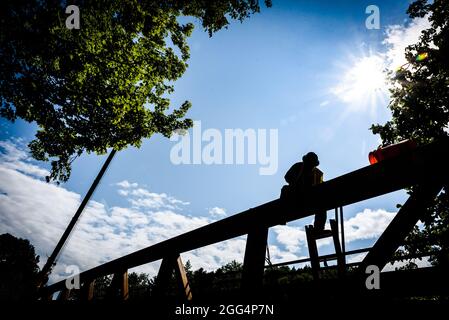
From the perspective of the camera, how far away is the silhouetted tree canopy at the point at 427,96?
416 inches

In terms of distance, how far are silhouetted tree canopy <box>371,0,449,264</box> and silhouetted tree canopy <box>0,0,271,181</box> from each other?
785 cm

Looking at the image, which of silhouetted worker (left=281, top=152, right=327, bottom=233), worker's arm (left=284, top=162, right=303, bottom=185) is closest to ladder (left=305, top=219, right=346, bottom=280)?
silhouetted worker (left=281, top=152, right=327, bottom=233)

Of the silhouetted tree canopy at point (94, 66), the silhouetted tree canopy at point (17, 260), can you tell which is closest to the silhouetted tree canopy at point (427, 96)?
Answer: the silhouetted tree canopy at point (94, 66)

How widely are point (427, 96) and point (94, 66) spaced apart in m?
13.6

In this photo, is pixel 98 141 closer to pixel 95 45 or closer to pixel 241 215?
pixel 95 45

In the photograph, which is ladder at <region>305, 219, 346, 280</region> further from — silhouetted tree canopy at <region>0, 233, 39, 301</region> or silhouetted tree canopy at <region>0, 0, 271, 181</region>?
silhouetted tree canopy at <region>0, 233, 39, 301</region>

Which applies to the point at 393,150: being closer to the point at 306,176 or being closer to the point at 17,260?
the point at 306,176

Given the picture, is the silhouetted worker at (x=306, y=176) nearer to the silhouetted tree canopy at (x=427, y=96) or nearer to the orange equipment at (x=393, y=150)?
the orange equipment at (x=393, y=150)

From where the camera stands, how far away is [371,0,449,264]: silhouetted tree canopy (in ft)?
34.6

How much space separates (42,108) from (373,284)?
37.3 ft

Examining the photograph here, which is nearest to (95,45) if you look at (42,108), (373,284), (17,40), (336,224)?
(17,40)

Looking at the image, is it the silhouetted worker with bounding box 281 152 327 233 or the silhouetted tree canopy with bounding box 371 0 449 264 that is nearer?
the silhouetted worker with bounding box 281 152 327 233
